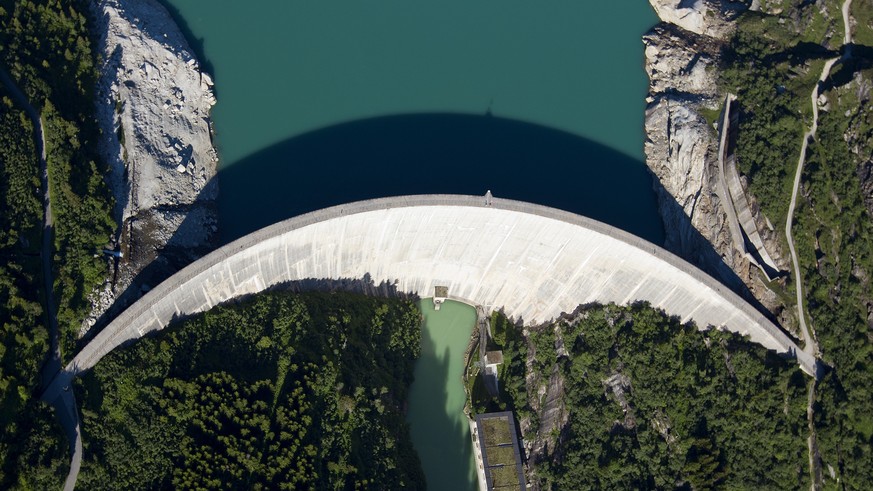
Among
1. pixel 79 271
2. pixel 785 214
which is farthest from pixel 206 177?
pixel 785 214

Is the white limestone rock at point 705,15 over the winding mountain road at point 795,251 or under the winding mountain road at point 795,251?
over

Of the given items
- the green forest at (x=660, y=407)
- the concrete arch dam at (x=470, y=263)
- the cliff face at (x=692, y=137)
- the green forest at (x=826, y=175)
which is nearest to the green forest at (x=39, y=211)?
the concrete arch dam at (x=470, y=263)

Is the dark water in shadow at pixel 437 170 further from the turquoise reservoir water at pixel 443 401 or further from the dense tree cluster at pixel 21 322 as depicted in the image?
the dense tree cluster at pixel 21 322

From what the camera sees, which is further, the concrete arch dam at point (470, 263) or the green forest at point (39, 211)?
the concrete arch dam at point (470, 263)

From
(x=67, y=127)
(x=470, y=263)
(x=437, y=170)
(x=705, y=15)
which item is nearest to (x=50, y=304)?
(x=67, y=127)

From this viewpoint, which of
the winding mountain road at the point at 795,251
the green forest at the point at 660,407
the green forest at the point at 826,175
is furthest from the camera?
the green forest at the point at 660,407

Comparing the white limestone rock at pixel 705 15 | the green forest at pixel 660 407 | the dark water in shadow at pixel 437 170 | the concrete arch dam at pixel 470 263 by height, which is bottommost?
the green forest at pixel 660 407

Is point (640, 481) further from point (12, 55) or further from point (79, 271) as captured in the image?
point (12, 55)

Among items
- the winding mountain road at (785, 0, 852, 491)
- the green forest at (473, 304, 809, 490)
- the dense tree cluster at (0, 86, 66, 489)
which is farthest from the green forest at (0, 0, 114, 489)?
the winding mountain road at (785, 0, 852, 491)
